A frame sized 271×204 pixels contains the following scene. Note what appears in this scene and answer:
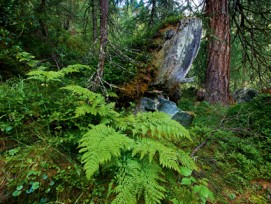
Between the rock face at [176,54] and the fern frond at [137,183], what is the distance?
2538 mm

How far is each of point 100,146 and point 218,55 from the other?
6.07 m

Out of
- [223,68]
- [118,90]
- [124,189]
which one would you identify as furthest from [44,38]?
[223,68]

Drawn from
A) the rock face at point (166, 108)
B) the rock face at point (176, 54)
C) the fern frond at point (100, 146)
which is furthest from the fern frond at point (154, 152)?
the rock face at point (176, 54)

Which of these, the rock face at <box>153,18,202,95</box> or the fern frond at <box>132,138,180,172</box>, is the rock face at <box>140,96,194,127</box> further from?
the fern frond at <box>132,138,180,172</box>

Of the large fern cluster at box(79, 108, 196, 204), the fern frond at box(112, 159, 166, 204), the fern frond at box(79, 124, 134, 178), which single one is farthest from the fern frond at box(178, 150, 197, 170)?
the fern frond at box(79, 124, 134, 178)

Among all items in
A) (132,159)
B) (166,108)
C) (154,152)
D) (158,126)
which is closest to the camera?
(154,152)

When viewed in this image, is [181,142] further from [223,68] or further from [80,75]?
[223,68]

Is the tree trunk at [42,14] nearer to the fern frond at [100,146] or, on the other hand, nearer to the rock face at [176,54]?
the rock face at [176,54]

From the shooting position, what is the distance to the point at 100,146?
181cm

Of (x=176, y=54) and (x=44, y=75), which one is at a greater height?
(x=176, y=54)

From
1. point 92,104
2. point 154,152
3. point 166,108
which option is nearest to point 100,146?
point 154,152

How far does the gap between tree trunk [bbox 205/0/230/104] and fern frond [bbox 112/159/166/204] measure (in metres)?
5.14

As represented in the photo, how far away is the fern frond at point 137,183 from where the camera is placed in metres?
1.70

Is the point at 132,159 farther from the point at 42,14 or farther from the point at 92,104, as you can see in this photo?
the point at 42,14
